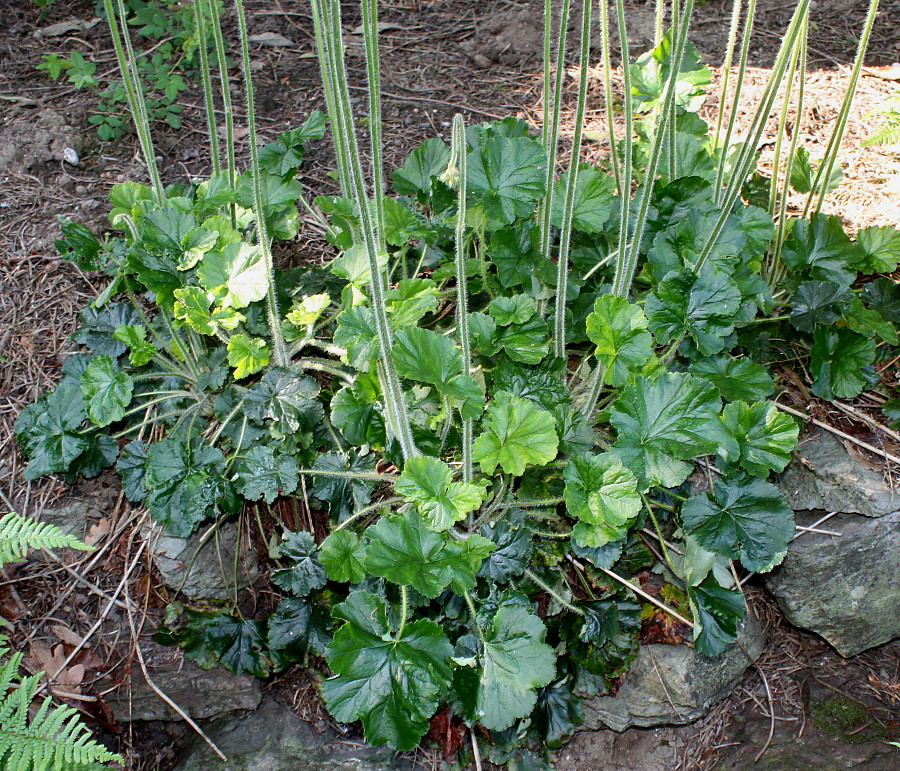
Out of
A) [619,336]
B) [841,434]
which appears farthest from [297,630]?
[841,434]

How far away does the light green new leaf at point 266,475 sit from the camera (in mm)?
1964

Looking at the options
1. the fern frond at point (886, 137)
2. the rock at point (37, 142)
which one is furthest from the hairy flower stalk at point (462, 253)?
the rock at point (37, 142)

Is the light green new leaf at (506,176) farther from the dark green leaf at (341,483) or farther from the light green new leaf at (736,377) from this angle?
the dark green leaf at (341,483)

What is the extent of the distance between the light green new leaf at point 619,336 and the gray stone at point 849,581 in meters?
0.86

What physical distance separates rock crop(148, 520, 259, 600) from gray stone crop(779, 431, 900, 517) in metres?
1.75

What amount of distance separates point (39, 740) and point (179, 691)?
1.44 ft

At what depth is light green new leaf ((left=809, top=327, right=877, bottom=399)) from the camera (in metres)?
2.11

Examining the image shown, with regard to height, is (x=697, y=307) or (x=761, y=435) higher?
(x=697, y=307)

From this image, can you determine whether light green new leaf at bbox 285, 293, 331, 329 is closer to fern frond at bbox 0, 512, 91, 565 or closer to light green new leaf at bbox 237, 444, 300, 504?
light green new leaf at bbox 237, 444, 300, 504

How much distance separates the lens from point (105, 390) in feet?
6.84

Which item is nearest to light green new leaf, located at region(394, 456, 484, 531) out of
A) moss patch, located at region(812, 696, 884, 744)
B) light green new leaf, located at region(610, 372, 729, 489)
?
light green new leaf, located at region(610, 372, 729, 489)

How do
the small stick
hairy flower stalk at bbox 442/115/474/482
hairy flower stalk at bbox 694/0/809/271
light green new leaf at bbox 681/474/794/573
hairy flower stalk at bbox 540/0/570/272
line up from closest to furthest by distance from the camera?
1. hairy flower stalk at bbox 442/115/474/482
2. hairy flower stalk at bbox 694/0/809/271
3. hairy flower stalk at bbox 540/0/570/272
4. light green new leaf at bbox 681/474/794/573
5. the small stick

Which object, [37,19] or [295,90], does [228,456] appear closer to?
[295,90]

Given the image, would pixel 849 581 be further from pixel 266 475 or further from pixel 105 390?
pixel 105 390
